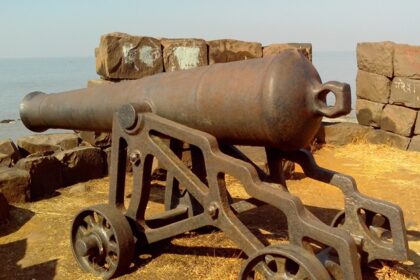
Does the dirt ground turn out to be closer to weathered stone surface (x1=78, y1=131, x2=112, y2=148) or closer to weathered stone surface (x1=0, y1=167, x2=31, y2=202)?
weathered stone surface (x1=0, y1=167, x2=31, y2=202)

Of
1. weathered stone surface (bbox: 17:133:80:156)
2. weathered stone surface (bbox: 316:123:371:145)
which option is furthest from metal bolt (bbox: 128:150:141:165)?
weathered stone surface (bbox: 316:123:371:145)

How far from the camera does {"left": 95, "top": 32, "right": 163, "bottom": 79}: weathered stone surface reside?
7.21 m

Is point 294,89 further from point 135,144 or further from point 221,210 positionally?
point 135,144

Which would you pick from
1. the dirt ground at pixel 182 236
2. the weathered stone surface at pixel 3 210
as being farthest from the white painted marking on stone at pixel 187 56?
the weathered stone surface at pixel 3 210

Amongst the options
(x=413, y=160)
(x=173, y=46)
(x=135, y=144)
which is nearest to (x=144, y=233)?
(x=135, y=144)

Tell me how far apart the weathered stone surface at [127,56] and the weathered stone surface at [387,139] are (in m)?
4.63

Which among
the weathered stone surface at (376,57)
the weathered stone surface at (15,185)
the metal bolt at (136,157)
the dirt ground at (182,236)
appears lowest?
the dirt ground at (182,236)

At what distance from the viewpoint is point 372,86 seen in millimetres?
9891

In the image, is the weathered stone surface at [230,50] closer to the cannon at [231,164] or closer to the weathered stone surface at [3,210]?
the cannon at [231,164]

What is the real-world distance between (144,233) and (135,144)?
2.29ft

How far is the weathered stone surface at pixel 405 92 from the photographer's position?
30.5 feet

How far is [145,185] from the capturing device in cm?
392

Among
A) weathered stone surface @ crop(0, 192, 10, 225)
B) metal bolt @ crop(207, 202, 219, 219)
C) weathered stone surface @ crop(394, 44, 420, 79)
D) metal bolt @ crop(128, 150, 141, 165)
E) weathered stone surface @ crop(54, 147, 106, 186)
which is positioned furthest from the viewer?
weathered stone surface @ crop(394, 44, 420, 79)

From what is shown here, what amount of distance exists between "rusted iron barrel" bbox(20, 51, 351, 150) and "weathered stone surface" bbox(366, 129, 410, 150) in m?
6.69
